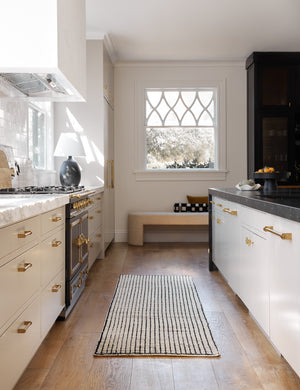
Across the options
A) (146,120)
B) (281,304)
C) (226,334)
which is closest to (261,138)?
(146,120)

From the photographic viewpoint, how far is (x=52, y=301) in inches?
94.0

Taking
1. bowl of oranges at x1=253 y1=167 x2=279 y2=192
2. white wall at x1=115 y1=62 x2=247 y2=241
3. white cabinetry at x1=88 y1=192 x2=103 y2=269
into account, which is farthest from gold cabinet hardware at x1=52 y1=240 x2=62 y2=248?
white wall at x1=115 y1=62 x2=247 y2=241

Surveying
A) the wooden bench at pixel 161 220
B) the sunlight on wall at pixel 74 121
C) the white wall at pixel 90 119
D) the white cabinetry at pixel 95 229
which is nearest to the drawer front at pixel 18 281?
the white cabinetry at pixel 95 229

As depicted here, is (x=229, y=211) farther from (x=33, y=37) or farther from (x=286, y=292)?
(x=33, y=37)

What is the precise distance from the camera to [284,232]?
187cm

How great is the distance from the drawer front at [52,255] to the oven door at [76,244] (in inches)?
3.5

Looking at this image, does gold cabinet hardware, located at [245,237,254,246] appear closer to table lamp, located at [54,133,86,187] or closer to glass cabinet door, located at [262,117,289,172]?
table lamp, located at [54,133,86,187]

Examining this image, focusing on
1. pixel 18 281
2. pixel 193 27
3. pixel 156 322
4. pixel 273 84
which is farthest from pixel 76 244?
pixel 273 84

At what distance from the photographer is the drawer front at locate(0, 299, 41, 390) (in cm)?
153

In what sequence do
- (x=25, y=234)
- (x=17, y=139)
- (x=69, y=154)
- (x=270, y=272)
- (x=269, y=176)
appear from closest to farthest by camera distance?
(x=25, y=234), (x=270, y=272), (x=269, y=176), (x=17, y=139), (x=69, y=154)

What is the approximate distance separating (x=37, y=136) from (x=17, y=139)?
954 mm

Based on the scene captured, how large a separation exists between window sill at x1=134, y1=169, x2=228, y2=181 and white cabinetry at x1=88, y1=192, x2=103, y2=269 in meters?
1.50

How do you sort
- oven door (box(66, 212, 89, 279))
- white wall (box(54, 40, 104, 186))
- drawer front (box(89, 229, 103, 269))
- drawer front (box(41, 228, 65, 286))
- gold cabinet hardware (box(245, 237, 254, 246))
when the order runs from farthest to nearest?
white wall (box(54, 40, 104, 186)), drawer front (box(89, 229, 103, 269)), oven door (box(66, 212, 89, 279)), gold cabinet hardware (box(245, 237, 254, 246)), drawer front (box(41, 228, 65, 286))

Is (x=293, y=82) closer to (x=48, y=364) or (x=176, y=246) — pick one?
(x=176, y=246)
